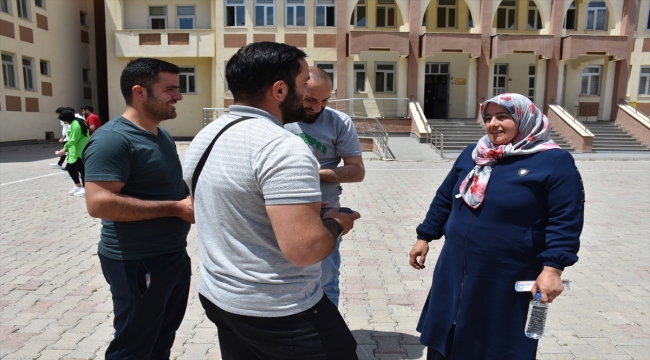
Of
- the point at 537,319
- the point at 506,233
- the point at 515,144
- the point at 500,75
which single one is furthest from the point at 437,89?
the point at 537,319

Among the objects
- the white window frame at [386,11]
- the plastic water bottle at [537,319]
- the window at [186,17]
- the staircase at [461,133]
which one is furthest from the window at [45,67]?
the plastic water bottle at [537,319]

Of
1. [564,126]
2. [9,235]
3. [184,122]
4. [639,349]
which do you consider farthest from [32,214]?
[564,126]

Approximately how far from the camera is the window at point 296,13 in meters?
24.1

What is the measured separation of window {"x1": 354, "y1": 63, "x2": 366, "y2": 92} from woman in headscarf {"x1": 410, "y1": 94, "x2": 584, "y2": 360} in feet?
74.9

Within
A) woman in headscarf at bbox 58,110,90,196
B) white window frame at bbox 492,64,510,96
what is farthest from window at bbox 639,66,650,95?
woman in headscarf at bbox 58,110,90,196

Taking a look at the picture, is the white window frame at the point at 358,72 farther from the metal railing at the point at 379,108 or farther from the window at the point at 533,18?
the window at the point at 533,18

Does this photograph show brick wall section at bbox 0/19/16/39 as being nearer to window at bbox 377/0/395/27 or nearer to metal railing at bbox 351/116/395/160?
metal railing at bbox 351/116/395/160

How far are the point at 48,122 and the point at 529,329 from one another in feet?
88.5

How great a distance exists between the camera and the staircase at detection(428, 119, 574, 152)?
2058 cm

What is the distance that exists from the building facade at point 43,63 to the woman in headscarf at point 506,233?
23529 mm

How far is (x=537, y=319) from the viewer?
85.7 inches

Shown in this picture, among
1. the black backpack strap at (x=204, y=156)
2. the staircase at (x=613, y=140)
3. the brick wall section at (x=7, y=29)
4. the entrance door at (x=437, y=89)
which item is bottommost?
the staircase at (x=613, y=140)

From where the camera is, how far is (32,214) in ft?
25.2

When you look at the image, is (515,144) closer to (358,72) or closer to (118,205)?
(118,205)
